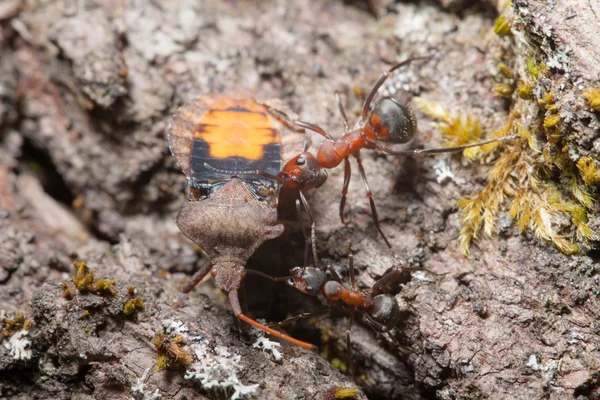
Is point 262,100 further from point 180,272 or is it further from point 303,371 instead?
point 303,371

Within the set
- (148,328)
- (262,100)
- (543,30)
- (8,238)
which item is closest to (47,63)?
(8,238)

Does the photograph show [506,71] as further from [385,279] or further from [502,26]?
[385,279]

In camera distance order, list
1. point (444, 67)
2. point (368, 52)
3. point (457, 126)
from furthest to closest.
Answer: point (368, 52), point (444, 67), point (457, 126)

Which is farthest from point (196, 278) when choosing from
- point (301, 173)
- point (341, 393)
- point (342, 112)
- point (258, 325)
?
point (342, 112)

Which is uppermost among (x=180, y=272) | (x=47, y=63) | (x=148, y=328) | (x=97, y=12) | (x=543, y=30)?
(x=543, y=30)

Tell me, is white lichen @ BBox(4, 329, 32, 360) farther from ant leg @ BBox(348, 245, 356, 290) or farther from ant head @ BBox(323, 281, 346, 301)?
ant leg @ BBox(348, 245, 356, 290)

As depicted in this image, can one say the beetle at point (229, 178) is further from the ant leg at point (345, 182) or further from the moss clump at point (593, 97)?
the moss clump at point (593, 97)

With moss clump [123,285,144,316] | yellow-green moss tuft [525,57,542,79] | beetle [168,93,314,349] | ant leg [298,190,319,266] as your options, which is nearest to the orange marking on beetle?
beetle [168,93,314,349]
